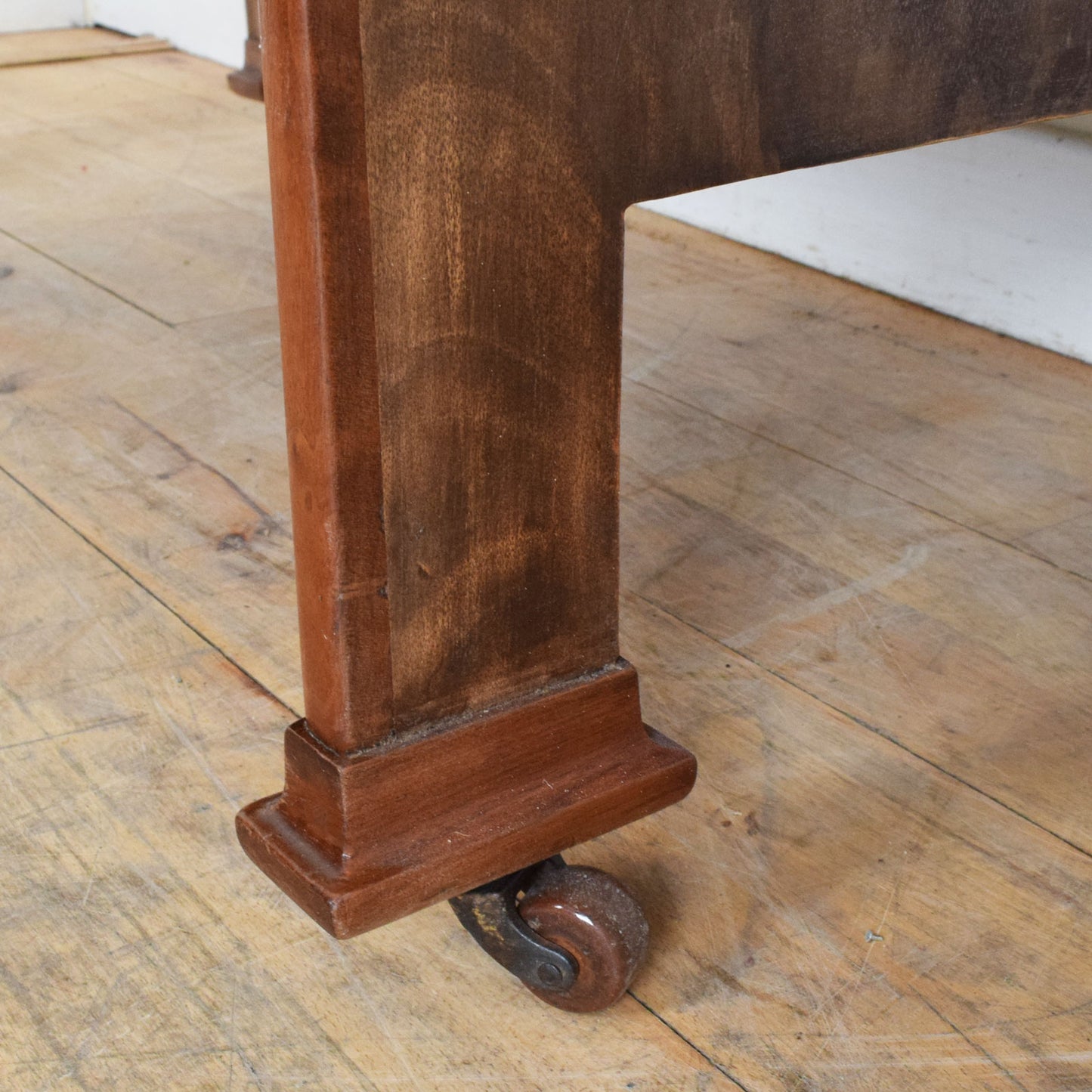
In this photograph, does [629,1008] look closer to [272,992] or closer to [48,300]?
[272,992]

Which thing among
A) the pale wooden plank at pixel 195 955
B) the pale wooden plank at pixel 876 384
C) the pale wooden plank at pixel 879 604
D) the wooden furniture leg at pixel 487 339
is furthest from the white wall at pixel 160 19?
the wooden furniture leg at pixel 487 339

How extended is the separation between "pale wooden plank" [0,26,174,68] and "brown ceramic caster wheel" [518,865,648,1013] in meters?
2.73

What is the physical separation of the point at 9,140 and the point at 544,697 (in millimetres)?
2141

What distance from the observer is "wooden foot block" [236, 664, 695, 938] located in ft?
1.90

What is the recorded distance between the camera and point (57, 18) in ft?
10.5

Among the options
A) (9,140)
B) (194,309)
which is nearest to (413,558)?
(194,309)

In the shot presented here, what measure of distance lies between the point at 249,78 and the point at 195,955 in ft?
7.35

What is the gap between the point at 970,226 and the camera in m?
1.66

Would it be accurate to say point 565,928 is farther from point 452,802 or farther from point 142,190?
point 142,190

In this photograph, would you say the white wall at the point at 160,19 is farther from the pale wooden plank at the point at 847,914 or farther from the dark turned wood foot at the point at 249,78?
the pale wooden plank at the point at 847,914

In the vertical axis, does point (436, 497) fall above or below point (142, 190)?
above

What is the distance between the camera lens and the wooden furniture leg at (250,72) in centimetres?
262

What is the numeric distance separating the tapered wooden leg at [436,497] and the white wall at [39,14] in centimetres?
300

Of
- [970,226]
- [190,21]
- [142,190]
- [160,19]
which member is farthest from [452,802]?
[160,19]
